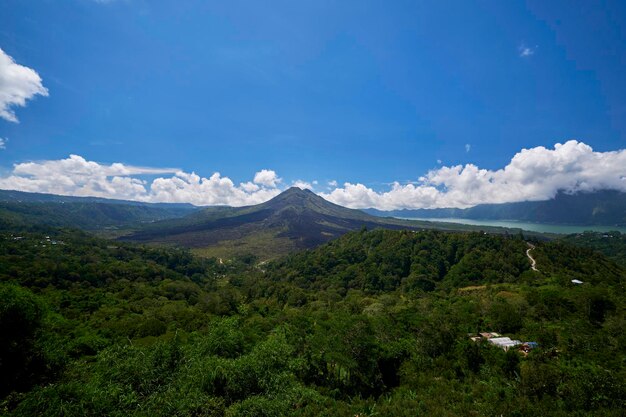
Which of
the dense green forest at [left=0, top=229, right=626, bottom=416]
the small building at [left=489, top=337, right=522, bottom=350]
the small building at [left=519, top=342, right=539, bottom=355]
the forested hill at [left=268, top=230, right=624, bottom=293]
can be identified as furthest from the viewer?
the forested hill at [left=268, top=230, right=624, bottom=293]

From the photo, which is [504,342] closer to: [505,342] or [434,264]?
[505,342]

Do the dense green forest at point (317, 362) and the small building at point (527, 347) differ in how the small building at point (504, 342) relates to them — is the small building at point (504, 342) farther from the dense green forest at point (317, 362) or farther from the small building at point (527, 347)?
the dense green forest at point (317, 362)

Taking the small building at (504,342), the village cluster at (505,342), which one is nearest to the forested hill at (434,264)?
the village cluster at (505,342)

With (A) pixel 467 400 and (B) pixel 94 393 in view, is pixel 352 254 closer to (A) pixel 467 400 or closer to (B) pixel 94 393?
(A) pixel 467 400

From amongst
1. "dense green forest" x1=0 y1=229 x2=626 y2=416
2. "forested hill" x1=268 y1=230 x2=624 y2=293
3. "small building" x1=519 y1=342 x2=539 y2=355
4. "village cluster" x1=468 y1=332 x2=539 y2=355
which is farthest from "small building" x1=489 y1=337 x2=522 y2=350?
"forested hill" x1=268 y1=230 x2=624 y2=293

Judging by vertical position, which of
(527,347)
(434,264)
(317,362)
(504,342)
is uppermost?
(527,347)

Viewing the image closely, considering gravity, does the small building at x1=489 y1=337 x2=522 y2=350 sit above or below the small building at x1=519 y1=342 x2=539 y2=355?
below

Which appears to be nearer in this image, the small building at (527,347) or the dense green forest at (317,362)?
the dense green forest at (317,362)

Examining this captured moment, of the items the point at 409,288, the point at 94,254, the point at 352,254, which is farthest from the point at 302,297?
the point at 94,254

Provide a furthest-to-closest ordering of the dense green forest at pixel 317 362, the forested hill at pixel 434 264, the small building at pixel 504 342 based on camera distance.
Answer: the forested hill at pixel 434 264, the small building at pixel 504 342, the dense green forest at pixel 317 362

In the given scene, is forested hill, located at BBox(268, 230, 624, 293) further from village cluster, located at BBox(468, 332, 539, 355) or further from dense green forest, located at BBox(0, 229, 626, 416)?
village cluster, located at BBox(468, 332, 539, 355)

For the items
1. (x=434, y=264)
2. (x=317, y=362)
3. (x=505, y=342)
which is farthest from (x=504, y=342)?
(x=434, y=264)
